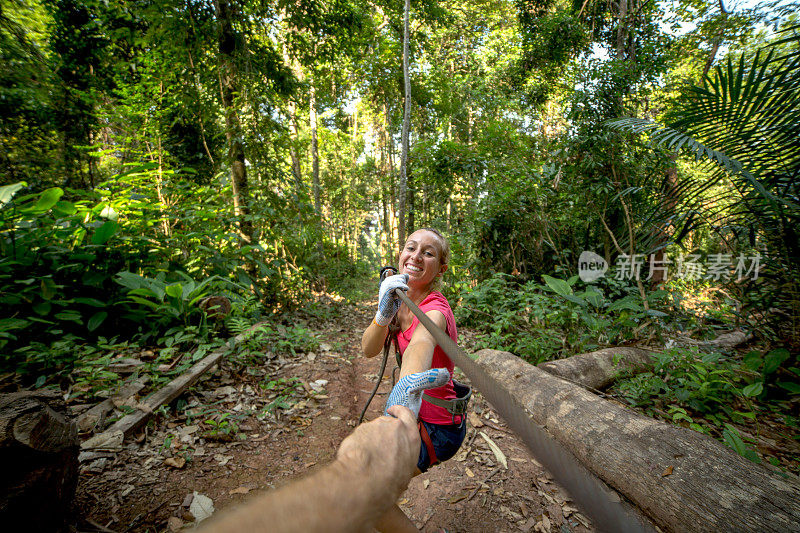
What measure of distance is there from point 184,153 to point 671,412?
9.88 meters

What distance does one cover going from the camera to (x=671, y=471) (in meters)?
2.03

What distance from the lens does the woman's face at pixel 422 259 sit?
A: 203 centimetres

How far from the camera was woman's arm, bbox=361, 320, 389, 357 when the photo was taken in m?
1.94

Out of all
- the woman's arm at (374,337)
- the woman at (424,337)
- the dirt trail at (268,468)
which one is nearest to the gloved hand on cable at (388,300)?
the woman at (424,337)

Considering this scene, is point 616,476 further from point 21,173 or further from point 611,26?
point 611,26

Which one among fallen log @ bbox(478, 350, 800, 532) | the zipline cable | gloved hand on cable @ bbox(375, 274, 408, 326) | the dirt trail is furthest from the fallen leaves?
fallen log @ bbox(478, 350, 800, 532)

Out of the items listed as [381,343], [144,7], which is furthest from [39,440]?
[144,7]

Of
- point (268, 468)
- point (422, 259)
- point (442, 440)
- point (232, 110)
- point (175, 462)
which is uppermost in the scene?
point (232, 110)

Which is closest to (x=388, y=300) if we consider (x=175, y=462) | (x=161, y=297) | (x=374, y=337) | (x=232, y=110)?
(x=374, y=337)

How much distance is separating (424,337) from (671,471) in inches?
80.4

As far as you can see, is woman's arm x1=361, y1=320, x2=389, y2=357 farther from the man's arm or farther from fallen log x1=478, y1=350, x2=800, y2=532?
fallen log x1=478, y1=350, x2=800, y2=532

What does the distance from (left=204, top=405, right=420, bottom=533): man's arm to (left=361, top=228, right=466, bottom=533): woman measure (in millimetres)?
535

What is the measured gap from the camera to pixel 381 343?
2010mm

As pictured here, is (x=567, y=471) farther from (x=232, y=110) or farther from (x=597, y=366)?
(x=232, y=110)
